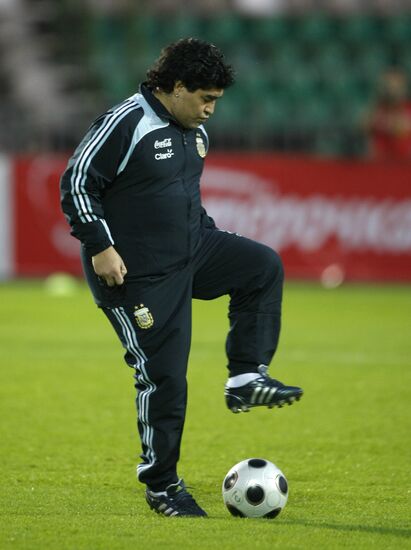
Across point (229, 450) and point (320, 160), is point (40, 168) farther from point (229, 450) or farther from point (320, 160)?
point (229, 450)

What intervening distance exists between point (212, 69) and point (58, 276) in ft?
40.7

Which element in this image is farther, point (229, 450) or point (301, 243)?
point (301, 243)

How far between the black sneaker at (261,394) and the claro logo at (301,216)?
11.1 meters

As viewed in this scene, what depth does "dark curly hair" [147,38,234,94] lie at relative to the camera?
5223 mm

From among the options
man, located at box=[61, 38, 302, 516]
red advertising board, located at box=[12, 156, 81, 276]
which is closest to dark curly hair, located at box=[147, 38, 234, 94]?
man, located at box=[61, 38, 302, 516]

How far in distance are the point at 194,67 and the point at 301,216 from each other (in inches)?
457

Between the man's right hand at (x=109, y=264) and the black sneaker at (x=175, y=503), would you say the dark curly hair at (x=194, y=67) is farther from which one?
the black sneaker at (x=175, y=503)

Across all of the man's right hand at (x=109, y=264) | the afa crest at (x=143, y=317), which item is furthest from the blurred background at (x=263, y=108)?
the man's right hand at (x=109, y=264)

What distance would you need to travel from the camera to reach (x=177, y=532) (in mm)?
4902

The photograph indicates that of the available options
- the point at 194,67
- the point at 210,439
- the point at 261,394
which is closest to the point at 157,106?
the point at 194,67

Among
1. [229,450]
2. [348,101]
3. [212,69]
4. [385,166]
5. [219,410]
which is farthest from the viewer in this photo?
[348,101]

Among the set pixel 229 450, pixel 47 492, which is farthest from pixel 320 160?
pixel 47 492

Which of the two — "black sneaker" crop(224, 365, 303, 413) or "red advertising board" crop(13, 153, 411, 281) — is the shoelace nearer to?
"black sneaker" crop(224, 365, 303, 413)

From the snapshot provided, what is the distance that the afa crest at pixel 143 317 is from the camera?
5324mm
